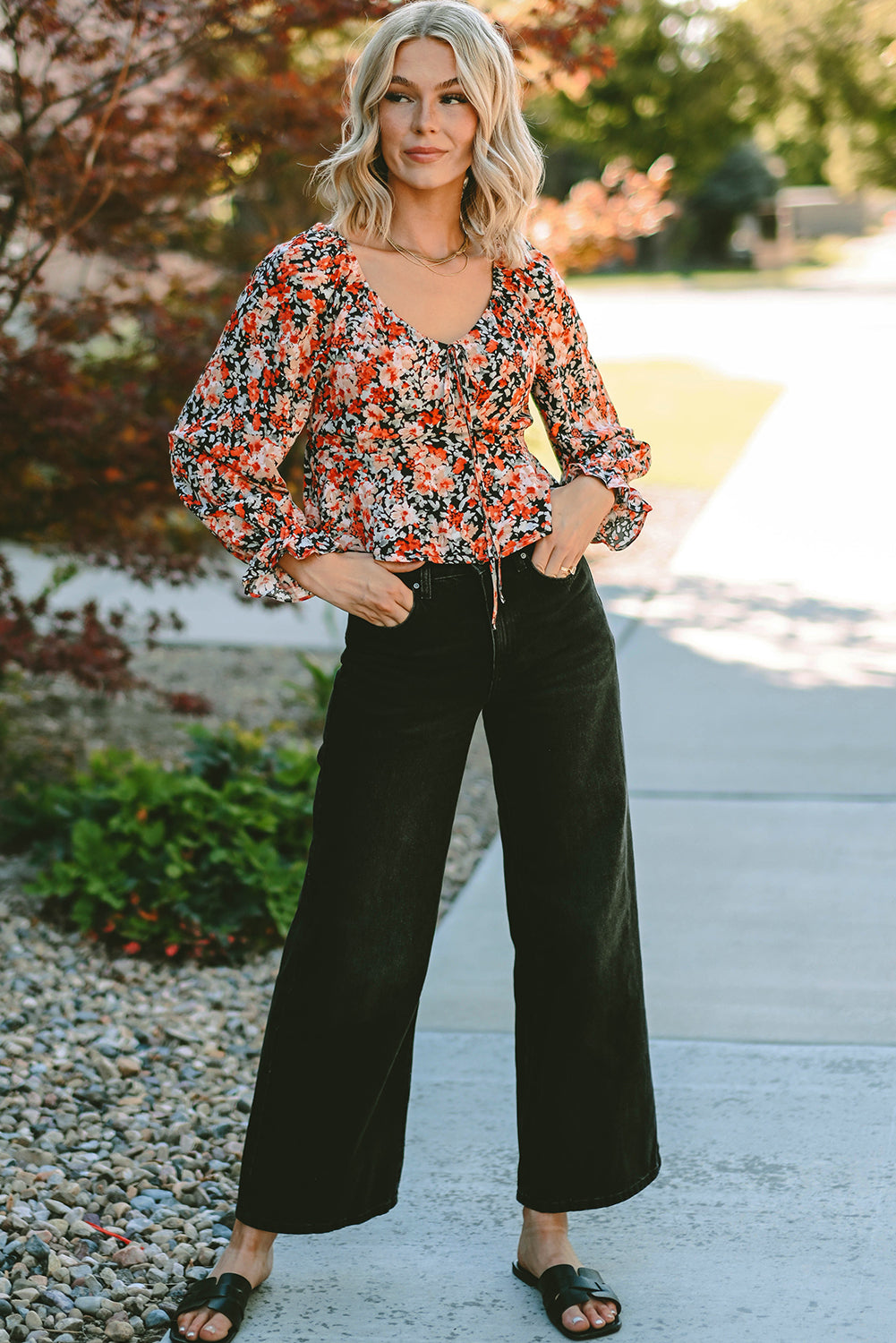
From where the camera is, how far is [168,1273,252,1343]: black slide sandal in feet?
7.85

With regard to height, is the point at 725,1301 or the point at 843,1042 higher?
the point at 843,1042

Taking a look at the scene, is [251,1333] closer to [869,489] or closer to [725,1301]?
[725,1301]

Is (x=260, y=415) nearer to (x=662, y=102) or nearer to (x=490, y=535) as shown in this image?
(x=490, y=535)

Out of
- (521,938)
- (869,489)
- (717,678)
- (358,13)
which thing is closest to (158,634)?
(717,678)

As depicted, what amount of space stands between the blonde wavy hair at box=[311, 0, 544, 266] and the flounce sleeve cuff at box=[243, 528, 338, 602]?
0.46 m

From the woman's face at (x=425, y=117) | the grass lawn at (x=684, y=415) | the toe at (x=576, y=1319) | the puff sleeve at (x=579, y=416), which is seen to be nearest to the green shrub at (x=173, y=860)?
the toe at (x=576, y=1319)

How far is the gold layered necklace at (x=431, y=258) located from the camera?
7.59 ft

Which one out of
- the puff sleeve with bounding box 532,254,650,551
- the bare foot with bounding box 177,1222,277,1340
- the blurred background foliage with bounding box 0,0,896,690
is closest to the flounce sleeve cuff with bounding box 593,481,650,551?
the puff sleeve with bounding box 532,254,650,551

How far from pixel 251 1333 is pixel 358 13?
330cm

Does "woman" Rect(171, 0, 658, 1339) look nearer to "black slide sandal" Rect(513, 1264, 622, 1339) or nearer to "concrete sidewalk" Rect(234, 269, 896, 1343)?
"black slide sandal" Rect(513, 1264, 622, 1339)

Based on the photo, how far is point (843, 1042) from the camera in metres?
3.30

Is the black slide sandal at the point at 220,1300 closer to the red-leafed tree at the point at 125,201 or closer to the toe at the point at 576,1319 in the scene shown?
the toe at the point at 576,1319


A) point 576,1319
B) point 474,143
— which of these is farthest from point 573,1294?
point 474,143

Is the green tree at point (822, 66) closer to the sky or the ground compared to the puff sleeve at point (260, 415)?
closer to the sky
